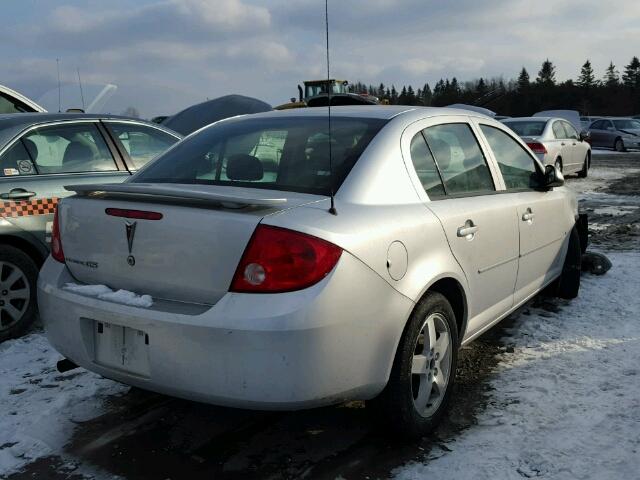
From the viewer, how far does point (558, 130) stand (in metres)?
13.9

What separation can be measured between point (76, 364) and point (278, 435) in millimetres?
972

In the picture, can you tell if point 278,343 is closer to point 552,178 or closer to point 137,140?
point 552,178

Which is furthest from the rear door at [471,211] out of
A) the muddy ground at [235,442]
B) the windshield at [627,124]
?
the windshield at [627,124]

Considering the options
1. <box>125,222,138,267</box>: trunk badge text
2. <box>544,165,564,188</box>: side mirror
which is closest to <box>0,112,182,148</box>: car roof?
<box>125,222,138,267</box>: trunk badge text

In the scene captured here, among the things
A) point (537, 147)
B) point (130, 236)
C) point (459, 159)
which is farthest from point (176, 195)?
point (537, 147)

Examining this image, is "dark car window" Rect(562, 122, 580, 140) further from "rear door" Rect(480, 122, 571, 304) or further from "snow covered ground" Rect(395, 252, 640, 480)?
"rear door" Rect(480, 122, 571, 304)

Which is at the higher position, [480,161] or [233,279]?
[480,161]

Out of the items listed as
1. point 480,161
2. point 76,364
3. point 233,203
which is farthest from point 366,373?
Result: point 480,161

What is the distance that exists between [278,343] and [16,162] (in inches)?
124

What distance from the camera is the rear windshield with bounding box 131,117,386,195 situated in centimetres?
285

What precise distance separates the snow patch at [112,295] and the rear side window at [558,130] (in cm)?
1270

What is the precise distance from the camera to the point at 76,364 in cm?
279

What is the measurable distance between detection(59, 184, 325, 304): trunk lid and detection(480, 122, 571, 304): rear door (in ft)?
5.65

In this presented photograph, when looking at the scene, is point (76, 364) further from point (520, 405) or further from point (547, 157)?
point (547, 157)
